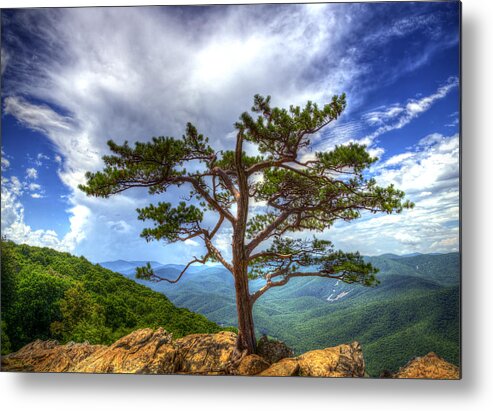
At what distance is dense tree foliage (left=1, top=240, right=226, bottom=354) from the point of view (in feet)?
12.4

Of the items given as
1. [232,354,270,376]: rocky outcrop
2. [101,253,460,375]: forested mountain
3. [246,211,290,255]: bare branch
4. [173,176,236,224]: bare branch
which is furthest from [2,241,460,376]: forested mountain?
[173,176,236,224]: bare branch

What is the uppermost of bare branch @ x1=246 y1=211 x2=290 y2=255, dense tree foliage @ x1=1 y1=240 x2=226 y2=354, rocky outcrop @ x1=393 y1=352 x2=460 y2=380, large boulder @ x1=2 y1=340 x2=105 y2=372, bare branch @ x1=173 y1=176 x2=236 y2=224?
bare branch @ x1=173 y1=176 x2=236 y2=224

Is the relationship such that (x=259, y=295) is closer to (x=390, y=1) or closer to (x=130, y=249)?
(x=130, y=249)

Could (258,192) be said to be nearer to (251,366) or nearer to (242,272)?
(242,272)

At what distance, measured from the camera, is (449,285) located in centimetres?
333

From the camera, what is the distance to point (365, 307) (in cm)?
355

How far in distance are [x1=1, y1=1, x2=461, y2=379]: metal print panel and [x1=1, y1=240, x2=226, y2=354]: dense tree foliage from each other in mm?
20

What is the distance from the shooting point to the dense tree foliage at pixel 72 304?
377 centimetres

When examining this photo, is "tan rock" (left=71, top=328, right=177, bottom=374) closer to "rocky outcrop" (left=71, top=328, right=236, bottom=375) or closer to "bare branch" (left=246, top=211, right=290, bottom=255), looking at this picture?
"rocky outcrop" (left=71, top=328, right=236, bottom=375)

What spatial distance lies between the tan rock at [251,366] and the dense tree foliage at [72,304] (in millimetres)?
427

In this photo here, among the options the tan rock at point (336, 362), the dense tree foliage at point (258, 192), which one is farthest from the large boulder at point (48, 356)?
the tan rock at point (336, 362)

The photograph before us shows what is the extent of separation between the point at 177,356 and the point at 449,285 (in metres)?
2.66

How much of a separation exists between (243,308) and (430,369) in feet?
→ 5.84

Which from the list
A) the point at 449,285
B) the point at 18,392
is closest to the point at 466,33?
the point at 449,285
